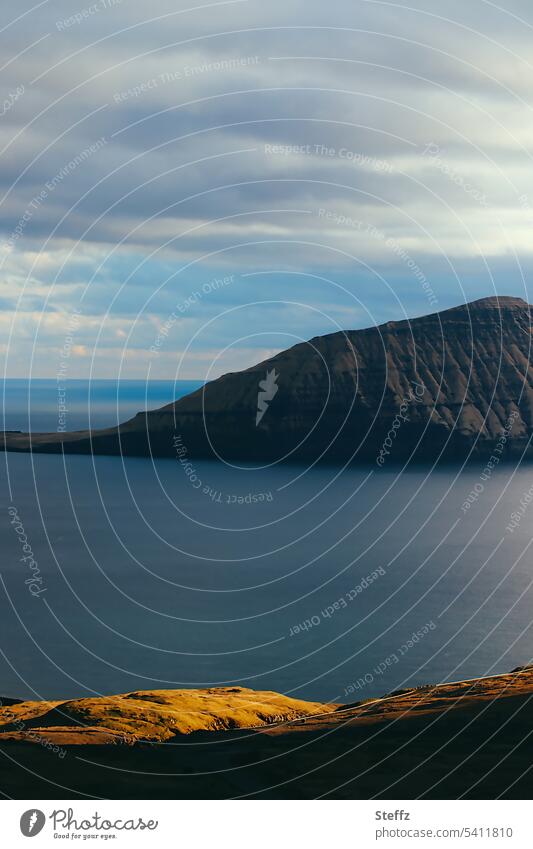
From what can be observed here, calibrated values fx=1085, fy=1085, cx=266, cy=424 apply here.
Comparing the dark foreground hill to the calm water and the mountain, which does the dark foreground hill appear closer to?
the mountain

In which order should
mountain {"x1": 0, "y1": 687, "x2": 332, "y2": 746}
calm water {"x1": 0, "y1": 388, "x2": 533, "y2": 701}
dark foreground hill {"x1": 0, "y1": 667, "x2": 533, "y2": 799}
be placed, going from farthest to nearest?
1. calm water {"x1": 0, "y1": 388, "x2": 533, "y2": 701}
2. mountain {"x1": 0, "y1": 687, "x2": 332, "y2": 746}
3. dark foreground hill {"x1": 0, "y1": 667, "x2": 533, "y2": 799}

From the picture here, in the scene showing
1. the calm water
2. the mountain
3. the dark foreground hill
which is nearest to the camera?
the dark foreground hill

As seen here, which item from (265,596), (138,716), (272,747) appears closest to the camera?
(272,747)

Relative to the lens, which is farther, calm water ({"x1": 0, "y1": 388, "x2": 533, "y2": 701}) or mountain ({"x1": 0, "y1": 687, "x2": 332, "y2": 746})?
calm water ({"x1": 0, "y1": 388, "x2": 533, "y2": 701})

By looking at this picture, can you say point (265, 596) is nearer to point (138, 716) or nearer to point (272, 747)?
point (138, 716)

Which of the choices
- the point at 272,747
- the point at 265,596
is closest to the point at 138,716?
the point at 272,747

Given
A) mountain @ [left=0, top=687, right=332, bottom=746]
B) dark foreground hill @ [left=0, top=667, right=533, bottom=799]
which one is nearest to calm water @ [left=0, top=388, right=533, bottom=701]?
mountain @ [left=0, top=687, right=332, bottom=746]
